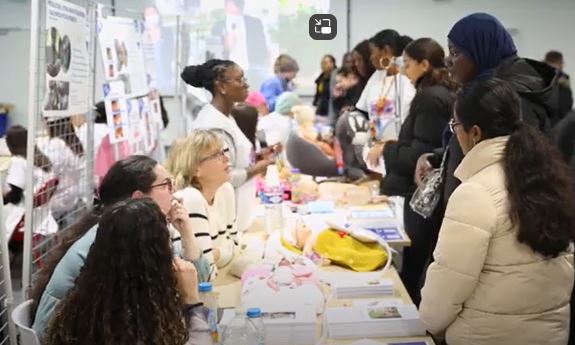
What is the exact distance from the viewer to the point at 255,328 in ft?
6.03

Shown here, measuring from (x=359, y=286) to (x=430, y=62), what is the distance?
3.30ft

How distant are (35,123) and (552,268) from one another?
182 cm

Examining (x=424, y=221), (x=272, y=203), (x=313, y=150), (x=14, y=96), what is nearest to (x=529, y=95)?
(x=424, y=221)

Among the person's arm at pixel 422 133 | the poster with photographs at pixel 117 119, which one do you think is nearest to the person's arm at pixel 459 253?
the person's arm at pixel 422 133

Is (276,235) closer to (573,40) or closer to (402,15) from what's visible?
(402,15)

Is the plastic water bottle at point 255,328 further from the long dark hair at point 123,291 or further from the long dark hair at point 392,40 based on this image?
the long dark hair at point 392,40

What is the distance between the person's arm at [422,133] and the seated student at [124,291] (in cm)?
156

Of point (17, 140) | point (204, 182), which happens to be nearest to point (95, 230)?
point (204, 182)

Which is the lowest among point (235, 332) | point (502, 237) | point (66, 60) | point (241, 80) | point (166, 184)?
point (235, 332)

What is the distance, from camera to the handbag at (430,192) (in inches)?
90.1

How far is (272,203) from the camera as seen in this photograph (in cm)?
304

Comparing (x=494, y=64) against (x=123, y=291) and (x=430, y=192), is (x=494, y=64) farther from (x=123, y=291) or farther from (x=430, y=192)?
(x=123, y=291)

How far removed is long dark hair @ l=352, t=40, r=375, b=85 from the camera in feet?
8.02

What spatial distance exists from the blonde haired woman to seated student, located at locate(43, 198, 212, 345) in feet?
2.91
